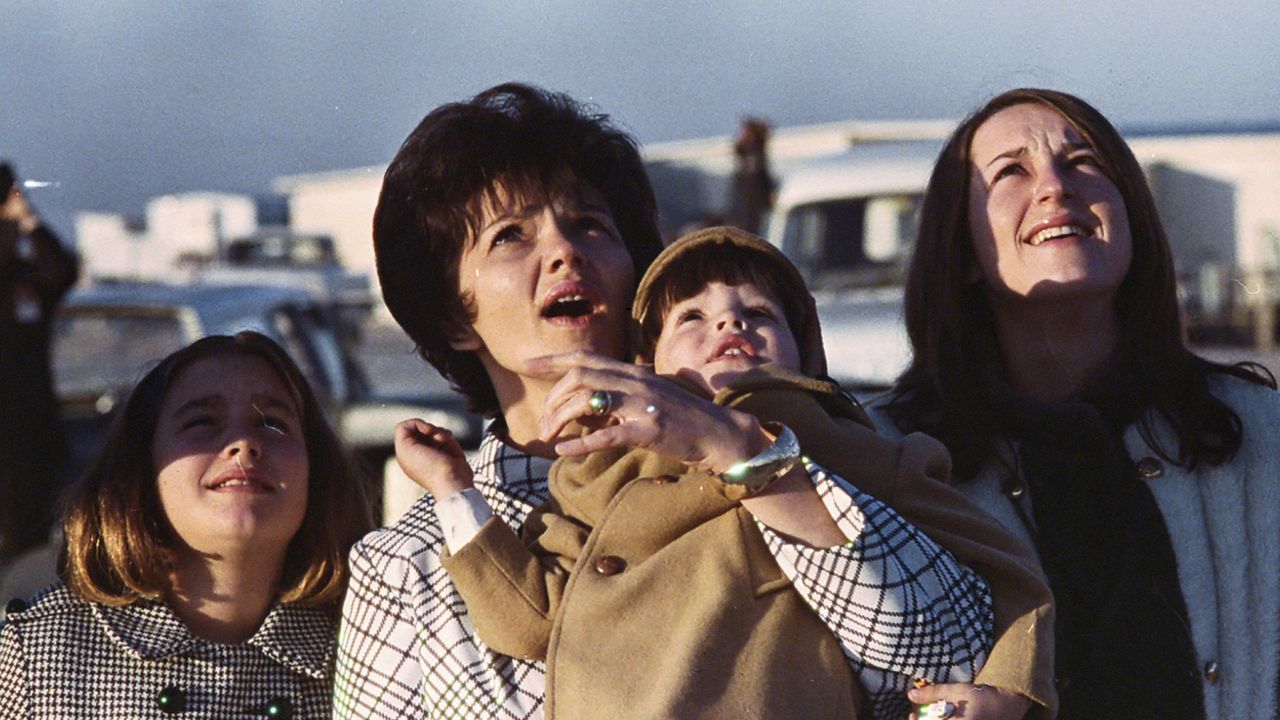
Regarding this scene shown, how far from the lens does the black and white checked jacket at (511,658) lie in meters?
2.22

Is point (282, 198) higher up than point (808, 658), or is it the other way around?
point (808, 658)

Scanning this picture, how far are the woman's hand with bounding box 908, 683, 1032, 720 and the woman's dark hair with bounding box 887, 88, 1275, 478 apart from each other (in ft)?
2.14

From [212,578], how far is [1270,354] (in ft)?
34.2

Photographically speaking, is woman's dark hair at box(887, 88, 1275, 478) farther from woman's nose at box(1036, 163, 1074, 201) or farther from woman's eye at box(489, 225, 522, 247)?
woman's eye at box(489, 225, 522, 247)

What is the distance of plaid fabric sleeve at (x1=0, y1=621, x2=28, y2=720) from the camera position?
10.1 feet

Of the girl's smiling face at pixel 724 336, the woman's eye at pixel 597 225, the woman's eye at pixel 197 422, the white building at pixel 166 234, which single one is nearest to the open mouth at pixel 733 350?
the girl's smiling face at pixel 724 336

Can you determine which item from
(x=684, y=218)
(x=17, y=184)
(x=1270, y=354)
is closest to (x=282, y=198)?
(x=684, y=218)

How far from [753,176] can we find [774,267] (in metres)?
12.4

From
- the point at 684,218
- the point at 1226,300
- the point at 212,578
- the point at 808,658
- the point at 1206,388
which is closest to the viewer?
the point at 808,658

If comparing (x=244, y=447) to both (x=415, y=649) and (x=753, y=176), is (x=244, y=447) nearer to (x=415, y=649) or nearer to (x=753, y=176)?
(x=415, y=649)

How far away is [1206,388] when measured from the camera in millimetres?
2992

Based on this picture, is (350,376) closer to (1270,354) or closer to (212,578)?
(1270,354)

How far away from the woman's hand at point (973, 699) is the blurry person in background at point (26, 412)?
655 cm

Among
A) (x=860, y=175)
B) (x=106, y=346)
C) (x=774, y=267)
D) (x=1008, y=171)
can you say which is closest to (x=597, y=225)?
(x=774, y=267)
